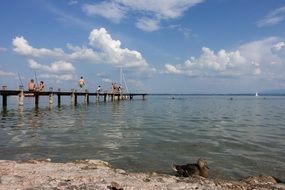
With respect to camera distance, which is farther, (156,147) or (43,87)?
(43,87)

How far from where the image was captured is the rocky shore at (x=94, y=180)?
8.38 m

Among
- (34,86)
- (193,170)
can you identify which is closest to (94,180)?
(193,170)

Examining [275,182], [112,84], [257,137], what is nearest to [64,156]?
[275,182]

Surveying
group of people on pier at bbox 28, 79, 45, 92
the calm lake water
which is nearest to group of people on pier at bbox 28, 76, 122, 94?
group of people on pier at bbox 28, 79, 45, 92

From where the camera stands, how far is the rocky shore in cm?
838

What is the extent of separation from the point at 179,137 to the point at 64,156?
7.64 metres

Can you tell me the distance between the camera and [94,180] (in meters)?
8.90

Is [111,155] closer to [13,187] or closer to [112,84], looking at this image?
[13,187]

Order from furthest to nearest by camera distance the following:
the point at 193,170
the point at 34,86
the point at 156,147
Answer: the point at 34,86
the point at 156,147
the point at 193,170

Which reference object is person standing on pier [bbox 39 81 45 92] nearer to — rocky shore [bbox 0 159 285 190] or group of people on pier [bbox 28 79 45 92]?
group of people on pier [bbox 28 79 45 92]

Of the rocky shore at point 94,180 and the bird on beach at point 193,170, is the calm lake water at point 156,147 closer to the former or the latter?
the bird on beach at point 193,170

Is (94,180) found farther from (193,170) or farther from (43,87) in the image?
(43,87)

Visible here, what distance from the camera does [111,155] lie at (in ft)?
48.3

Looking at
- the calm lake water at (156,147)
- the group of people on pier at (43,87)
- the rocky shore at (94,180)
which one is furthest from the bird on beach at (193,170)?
the group of people on pier at (43,87)
